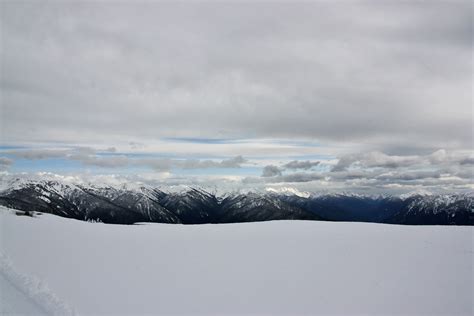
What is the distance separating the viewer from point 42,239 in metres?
23.5

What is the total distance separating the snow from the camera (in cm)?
1579

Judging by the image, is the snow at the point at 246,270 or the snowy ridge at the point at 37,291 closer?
the snowy ridge at the point at 37,291

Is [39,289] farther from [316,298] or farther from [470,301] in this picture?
[470,301]

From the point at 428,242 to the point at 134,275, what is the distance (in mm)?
20895

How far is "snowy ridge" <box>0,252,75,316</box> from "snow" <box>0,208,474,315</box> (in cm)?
32

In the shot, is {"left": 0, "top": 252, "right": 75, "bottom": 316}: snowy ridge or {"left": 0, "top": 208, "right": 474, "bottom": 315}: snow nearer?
{"left": 0, "top": 252, "right": 75, "bottom": 316}: snowy ridge

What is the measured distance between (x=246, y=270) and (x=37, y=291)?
1076 centimetres

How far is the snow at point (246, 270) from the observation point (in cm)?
1579

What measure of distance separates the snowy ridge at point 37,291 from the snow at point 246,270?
0.32 meters

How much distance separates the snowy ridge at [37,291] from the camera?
47.6 ft

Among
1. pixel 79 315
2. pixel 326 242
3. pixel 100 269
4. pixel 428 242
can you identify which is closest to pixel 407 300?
pixel 326 242

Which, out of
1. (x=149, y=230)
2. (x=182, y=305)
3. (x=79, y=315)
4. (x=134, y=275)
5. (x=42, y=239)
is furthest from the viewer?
(x=149, y=230)

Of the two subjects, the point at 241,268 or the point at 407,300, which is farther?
the point at 241,268

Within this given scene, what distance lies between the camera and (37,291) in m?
15.9
